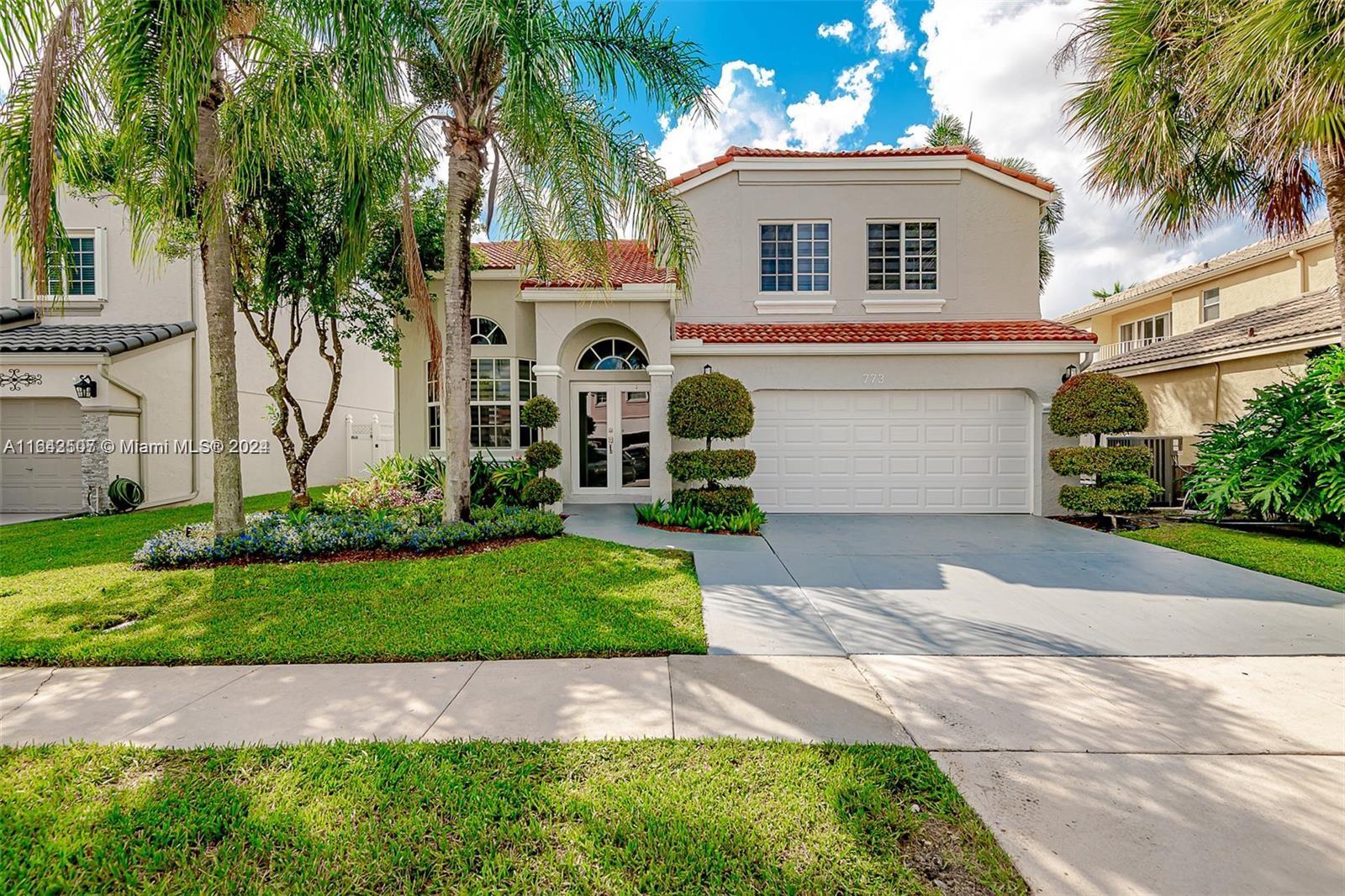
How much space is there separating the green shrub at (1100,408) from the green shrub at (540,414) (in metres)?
9.30

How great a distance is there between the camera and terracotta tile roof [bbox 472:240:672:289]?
34.9ft

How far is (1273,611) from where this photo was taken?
532 centimetres

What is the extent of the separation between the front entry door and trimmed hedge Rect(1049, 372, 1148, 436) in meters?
7.92

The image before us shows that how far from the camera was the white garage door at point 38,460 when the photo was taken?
1230 cm

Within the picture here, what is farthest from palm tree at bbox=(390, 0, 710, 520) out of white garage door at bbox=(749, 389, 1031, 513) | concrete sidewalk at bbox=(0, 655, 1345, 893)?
concrete sidewalk at bbox=(0, 655, 1345, 893)

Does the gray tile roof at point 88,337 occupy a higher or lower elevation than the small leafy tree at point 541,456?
higher

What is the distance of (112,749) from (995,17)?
1387 centimetres

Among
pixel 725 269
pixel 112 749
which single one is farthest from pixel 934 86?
pixel 112 749

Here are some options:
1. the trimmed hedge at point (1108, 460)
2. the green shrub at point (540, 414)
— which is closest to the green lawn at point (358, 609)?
the green shrub at point (540, 414)

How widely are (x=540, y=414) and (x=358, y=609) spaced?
17.0ft

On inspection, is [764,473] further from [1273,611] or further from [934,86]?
[934,86]

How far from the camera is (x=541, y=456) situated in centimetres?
989

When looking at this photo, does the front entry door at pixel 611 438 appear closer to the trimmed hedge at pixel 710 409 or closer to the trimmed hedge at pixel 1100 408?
the trimmed hedge at pixel 710 409

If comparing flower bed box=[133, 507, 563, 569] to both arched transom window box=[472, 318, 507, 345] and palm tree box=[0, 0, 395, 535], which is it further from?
arched transom window box=[472, 318, 507, 345]
